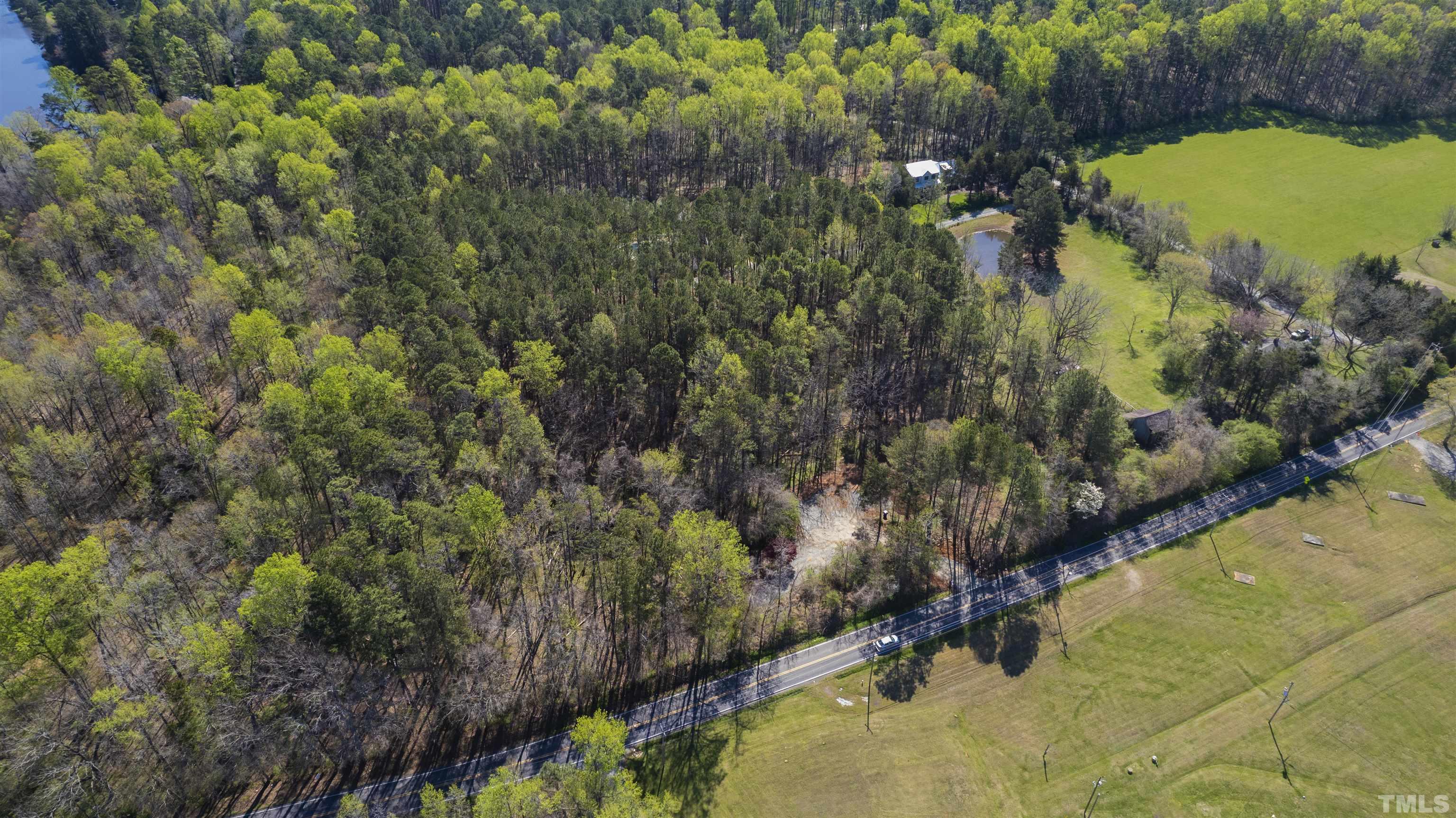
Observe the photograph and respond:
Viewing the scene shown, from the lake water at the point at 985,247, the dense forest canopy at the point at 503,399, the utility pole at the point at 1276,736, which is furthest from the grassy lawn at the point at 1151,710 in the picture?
the lake water at the point at 985,247

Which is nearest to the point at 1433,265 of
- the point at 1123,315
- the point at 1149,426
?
the point at 1123,315

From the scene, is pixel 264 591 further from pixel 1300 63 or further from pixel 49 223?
pixel 1300 63

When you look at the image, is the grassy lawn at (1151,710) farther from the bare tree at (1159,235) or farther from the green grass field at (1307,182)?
the green grass field at (1307,182)

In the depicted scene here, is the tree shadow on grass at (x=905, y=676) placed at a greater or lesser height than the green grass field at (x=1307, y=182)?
lesser

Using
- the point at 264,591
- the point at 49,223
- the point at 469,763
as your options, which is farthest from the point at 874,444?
the point at 49,223
